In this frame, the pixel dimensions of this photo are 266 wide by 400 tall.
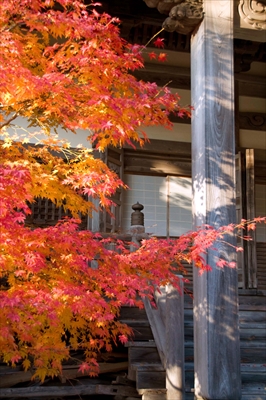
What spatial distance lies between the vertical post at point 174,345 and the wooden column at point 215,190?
215 mm

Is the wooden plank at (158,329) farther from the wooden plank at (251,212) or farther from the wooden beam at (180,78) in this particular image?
the wooden beam at (180,78)

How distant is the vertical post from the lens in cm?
514

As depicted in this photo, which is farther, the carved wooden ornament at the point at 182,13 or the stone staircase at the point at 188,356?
the carved wooden ornament at the point at 182,13

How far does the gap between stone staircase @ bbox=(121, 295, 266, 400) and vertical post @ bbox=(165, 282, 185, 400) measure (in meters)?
0.16

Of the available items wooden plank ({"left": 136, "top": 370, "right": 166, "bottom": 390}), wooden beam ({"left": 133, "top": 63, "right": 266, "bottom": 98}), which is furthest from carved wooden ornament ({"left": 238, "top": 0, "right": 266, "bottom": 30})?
wooden beam ({"left": 133, "top": 63, "right": 266, "bottom": 98})

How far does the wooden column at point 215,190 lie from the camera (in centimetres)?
489

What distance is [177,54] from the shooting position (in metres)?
10.2

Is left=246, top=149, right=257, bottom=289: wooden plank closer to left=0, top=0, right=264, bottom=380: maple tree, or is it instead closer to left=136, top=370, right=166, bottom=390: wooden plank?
left=136, top=370, right=166, bottom=390: wooden plank

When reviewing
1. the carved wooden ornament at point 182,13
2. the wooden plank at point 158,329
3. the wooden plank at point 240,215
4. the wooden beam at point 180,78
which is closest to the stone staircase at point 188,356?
the wooden plank at point 158,329

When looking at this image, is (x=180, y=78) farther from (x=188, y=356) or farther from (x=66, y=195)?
(x=188, y=356)

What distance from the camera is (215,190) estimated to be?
518cm

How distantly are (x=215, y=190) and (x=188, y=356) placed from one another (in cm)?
203

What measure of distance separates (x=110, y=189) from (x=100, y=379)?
2.86 meters

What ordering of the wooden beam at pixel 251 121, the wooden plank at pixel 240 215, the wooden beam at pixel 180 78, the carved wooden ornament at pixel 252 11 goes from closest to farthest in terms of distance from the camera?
1. the carved wooden ornament at pixel 252 11
2. the wooden plank at pixel 240 215
3. the wooden beam at pixel 180 78
4. the wooden beam at pixel 251 121
